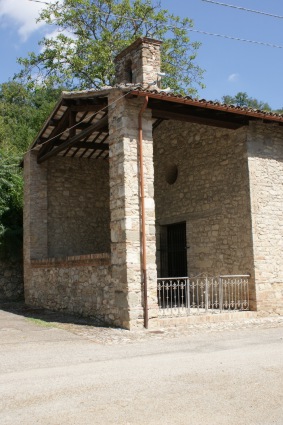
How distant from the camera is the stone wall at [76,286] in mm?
9922

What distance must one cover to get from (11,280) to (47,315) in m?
4.95

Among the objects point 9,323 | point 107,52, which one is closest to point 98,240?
point 9,323

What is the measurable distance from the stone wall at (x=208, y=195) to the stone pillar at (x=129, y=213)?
2.75m

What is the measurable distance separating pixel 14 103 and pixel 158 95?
26995 millimetres

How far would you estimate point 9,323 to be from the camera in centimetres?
1061

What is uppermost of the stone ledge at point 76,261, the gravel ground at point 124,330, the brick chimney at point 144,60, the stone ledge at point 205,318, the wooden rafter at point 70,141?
the brick chimney at point 144,60

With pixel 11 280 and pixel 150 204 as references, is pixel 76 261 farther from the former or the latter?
pixel 11 280

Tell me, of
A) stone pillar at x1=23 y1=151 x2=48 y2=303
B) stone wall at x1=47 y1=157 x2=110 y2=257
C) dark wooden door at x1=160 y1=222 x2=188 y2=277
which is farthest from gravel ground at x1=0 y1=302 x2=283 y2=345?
stone wall at x1=47 y1=157 x2=110 y2=257

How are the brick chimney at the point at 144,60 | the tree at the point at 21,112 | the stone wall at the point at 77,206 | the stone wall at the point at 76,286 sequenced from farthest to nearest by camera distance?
the tree at the point at 21,112 < the stone wall at the point at 77,206 < the brick chimney at the point at 144,60 < the stone wall at the point at 76,286

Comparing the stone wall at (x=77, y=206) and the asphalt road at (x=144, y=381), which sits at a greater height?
the stone wall at (x=77, y=206)

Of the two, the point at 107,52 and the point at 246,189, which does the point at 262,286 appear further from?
the point at 107,52

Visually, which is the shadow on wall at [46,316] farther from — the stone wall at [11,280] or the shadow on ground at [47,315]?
the stone wall at [11,280]

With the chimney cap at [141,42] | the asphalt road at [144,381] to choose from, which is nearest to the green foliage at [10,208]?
the chimney cap at [141,42]

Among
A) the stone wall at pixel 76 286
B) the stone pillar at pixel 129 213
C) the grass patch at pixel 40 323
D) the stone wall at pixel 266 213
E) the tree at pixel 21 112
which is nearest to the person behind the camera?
the stone pillar at pixel 129 213
